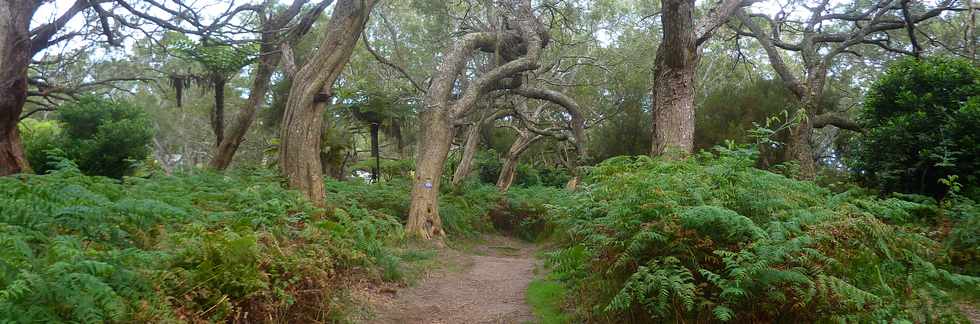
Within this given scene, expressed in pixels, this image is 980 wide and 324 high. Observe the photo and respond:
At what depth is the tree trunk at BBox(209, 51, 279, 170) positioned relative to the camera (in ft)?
47.7

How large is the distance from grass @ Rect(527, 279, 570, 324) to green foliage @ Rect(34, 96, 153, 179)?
36.7ft

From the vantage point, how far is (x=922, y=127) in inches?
378

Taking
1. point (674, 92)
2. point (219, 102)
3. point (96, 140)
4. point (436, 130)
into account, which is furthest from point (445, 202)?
point (96, 140)

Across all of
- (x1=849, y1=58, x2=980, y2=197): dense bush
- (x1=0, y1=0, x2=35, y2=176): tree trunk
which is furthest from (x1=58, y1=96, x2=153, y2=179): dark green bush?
(x1=849, y1=58, x2=980, y2=197): dense bush

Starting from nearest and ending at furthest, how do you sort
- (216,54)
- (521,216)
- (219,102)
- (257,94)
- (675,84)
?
(675,84)
(216,54)
(257,94)
(219,102)
(521,216)

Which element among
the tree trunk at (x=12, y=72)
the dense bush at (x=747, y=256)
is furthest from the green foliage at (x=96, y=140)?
the dense bush at (x=747, y=256)

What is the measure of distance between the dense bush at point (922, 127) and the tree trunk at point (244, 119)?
1222cm

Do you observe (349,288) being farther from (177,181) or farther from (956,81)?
(956,81)

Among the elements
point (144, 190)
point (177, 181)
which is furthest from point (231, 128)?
point (144, 190)

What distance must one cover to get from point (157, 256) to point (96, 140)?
1334 centimetres

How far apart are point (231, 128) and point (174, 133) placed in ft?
93.5

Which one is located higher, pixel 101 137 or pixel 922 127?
pixel 922 127

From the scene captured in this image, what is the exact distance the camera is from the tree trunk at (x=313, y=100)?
1076cm

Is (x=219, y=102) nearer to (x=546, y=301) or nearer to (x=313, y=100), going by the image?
(x=313, y=100)
